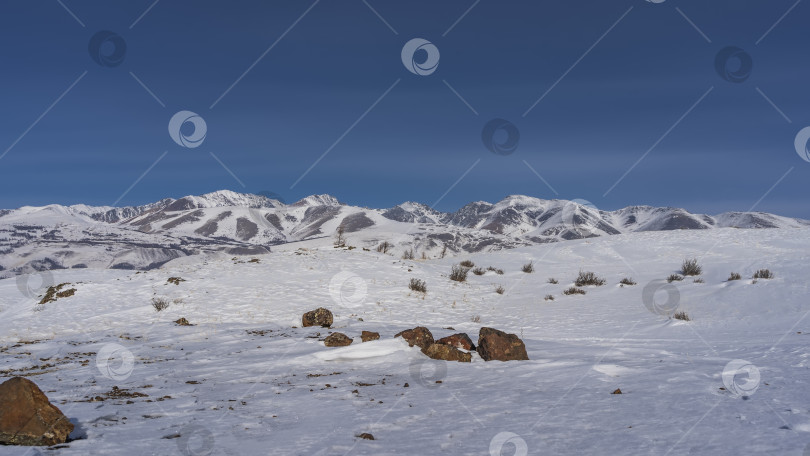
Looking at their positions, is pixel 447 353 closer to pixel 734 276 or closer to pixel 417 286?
pixel 417 286

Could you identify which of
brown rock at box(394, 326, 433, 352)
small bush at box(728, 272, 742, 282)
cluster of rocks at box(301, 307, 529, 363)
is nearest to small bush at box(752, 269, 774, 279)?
small bush at box(728, 272, 742, 282)

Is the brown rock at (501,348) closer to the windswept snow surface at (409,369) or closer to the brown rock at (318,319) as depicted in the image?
the windswept snow surface at (409,369)

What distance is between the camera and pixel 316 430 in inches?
188

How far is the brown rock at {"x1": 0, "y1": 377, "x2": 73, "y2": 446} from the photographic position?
404 centimetres

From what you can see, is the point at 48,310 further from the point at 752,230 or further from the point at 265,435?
the point at 752,230

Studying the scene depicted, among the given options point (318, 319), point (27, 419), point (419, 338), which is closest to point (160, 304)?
point (318, 319)

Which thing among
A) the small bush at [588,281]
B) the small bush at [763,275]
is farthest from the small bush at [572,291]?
the small bush at [763,275]

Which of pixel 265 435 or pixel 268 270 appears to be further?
pixel 268 270

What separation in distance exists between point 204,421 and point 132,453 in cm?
113

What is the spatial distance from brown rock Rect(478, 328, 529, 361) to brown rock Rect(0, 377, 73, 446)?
593 centimetres

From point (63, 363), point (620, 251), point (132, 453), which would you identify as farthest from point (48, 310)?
point (620, 251)

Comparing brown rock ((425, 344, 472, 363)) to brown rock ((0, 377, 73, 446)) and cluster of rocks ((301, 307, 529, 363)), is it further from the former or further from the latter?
brown rock ((0, 377, 73, 446))

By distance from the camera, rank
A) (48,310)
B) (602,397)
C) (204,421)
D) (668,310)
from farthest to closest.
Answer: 1. (48,310)
2. (668,310)
3. (602,397)
4. (204,421)

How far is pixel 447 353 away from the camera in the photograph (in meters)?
8.17
